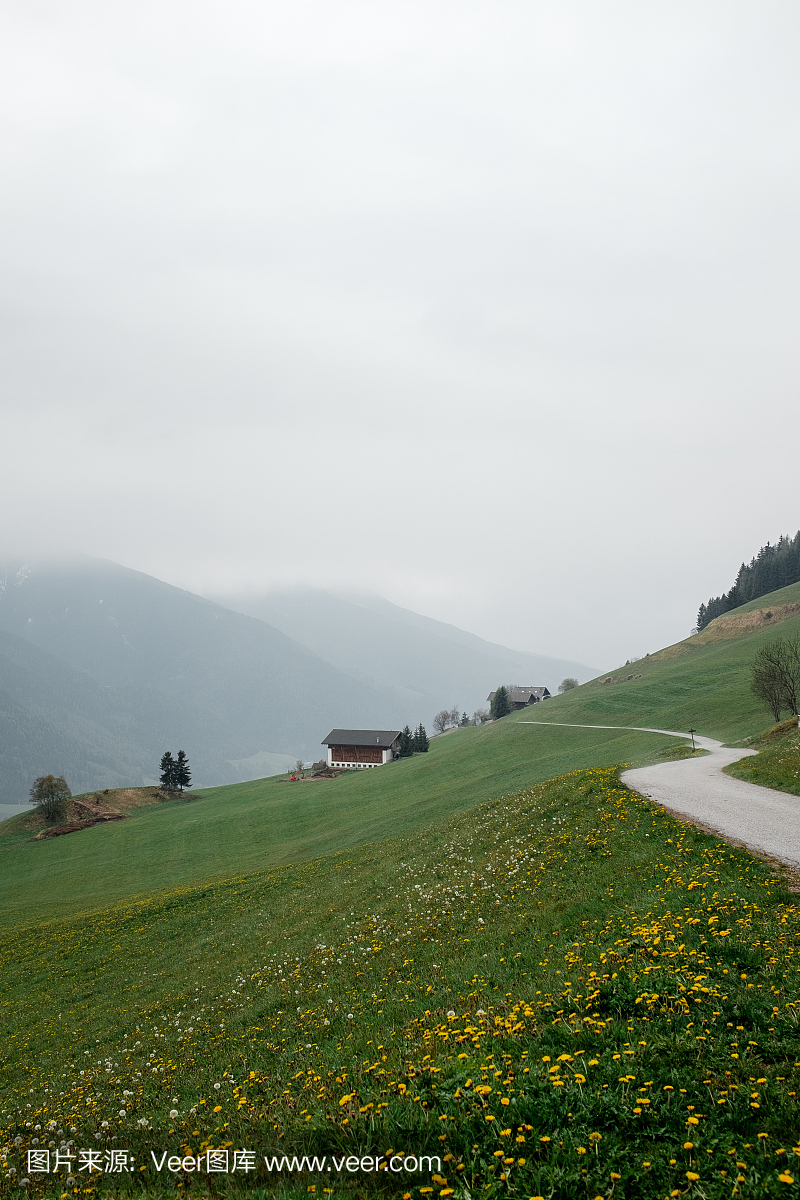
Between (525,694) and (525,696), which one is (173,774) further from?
(525,694)

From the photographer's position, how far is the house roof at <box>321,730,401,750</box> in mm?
134375

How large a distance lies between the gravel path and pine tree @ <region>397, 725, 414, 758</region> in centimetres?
9673

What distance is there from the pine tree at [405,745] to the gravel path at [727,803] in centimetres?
9673

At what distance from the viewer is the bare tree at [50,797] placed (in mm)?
86062

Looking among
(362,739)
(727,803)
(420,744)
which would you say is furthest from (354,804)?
(362,739)

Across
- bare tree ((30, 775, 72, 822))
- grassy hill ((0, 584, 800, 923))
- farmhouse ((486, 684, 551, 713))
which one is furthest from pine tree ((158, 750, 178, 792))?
farmhouse ((486, 684, 551, 713))

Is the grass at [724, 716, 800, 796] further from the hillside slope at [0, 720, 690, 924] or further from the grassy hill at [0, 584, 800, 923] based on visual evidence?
the grassy hill at [0, 584, 800, 923]

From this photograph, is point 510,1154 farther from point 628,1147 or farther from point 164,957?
point 164,957

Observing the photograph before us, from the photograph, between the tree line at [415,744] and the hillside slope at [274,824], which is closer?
the hillside slope at [274,824]

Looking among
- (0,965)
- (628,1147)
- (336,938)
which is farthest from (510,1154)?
(0,965)

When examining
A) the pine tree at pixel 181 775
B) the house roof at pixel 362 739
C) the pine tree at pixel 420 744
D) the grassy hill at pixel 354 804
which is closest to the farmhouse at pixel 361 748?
the house roof at pixel 362 739

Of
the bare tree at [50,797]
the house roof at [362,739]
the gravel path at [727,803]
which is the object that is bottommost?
the house roof at [362,739]

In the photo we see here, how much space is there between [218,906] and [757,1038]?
2949 centimetres

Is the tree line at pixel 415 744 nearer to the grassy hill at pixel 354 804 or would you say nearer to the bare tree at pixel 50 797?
the grassy hill at pixel 354 804
